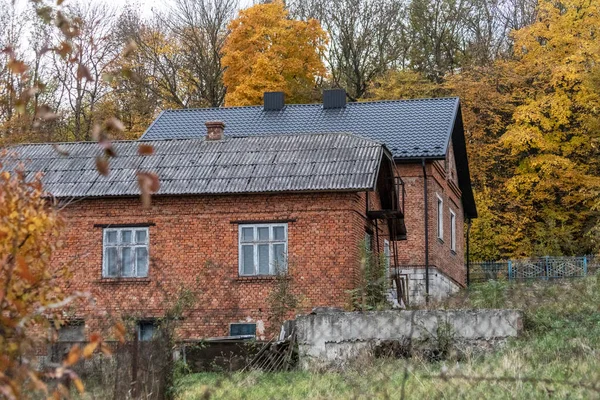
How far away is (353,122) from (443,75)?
15.8m

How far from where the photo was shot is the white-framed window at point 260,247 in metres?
23.1

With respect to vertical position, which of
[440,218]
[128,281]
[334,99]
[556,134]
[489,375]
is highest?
[334,99]

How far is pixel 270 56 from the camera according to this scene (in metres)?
44.8

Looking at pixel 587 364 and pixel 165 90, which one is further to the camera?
pixel 165 90

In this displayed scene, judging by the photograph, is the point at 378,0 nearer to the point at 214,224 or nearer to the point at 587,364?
the point at 214,224

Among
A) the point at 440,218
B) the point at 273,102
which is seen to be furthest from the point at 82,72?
the point at 273,102

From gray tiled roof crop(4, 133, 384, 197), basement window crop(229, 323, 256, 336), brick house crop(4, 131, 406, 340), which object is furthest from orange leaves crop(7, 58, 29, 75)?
basement window crop(229, 323, 256, 336)

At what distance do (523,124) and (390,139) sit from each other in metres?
11.8

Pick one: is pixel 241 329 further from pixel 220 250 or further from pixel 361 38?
pixel 361 38

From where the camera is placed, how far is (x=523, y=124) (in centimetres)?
4181

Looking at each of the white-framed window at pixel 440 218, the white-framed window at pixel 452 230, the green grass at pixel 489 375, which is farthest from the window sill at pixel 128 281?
the white-framed window at pixel 452 230

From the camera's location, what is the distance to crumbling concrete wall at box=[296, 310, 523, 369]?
1614cm

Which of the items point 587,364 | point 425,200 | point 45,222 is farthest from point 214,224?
point 45,222

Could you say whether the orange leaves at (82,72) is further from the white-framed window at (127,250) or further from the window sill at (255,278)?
the white-framed window at (127,250)
